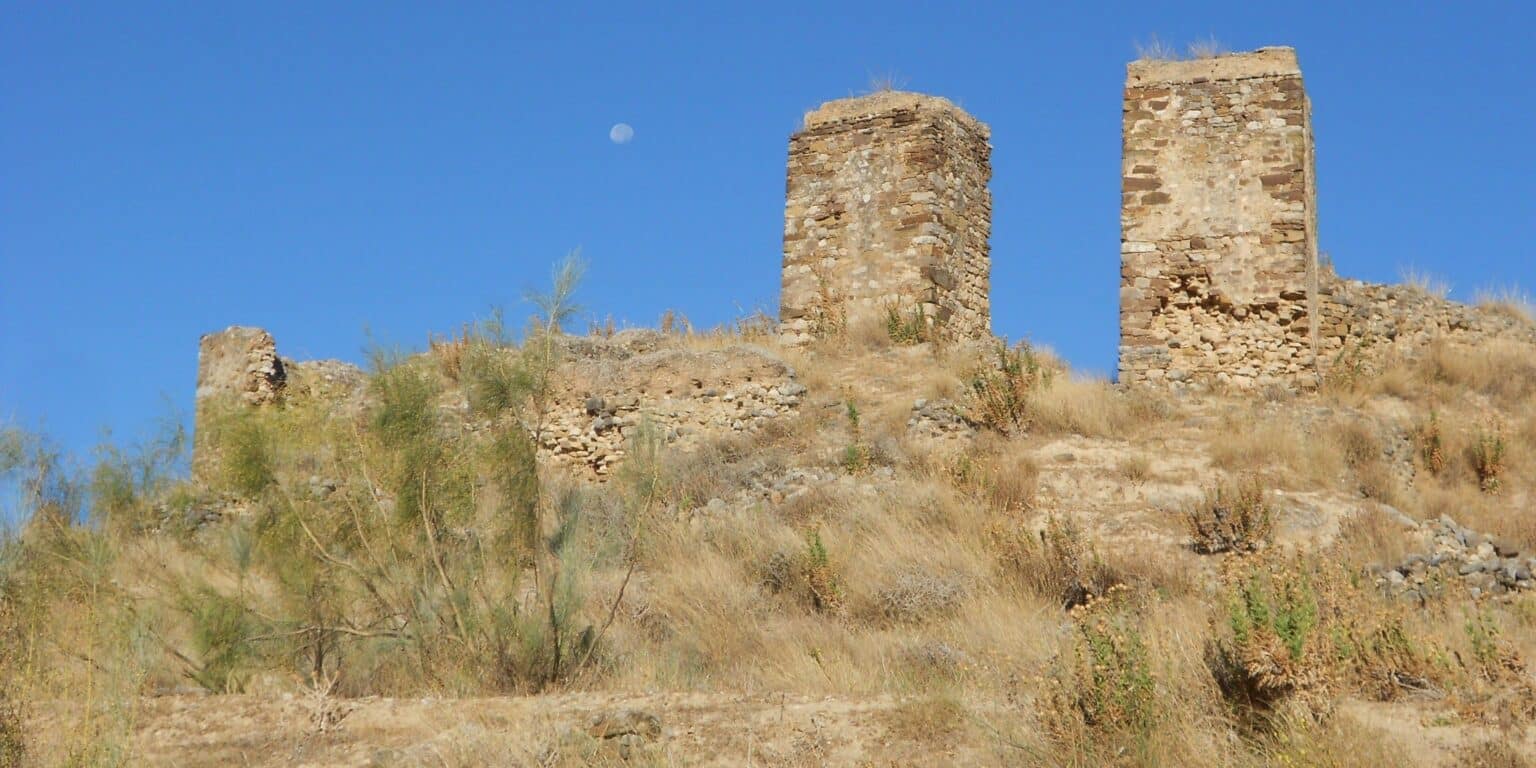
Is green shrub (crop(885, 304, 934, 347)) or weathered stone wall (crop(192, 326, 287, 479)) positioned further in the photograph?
weathered stone wall (crop(192, 326, 287, 479))

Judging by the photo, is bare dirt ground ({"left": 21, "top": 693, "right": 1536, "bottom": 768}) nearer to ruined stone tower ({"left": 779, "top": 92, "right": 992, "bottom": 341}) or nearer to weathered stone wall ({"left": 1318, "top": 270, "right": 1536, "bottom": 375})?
ruined stone tower ({"left": 779, "top": 92, "right": 992, "bottom": 341})

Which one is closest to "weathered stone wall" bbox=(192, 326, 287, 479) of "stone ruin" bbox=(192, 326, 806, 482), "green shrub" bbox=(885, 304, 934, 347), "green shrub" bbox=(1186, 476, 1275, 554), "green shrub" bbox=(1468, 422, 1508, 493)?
"stone ruin" bbox=(192, 326, 806, 482)

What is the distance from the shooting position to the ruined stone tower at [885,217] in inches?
637

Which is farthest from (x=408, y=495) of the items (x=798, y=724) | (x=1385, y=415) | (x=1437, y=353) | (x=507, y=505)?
(x=1437, y=353)

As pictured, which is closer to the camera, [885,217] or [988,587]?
[988,587]

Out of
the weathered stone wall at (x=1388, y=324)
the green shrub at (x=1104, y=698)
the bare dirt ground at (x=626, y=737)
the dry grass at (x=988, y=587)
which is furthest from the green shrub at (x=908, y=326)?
the green shrub at (x=1104, y=698)

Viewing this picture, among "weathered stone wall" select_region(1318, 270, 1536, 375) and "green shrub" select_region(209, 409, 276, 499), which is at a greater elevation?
"weathered stone wall" select_region(1318, 270, 1536, 375)

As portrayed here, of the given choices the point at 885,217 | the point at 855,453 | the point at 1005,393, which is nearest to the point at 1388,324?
the point at 1005,393

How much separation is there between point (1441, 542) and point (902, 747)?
5.70 meters

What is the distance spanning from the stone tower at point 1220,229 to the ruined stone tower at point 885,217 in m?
2.26

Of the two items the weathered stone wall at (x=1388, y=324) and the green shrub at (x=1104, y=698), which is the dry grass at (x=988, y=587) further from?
the weathered stone wall at (x=1388, y=324)

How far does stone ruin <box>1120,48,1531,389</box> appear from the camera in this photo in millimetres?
14398

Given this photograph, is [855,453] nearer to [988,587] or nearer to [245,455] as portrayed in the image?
[988,587]

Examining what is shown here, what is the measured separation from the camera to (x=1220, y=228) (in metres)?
14.5
